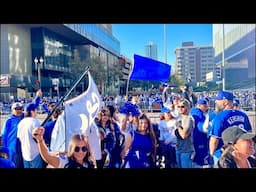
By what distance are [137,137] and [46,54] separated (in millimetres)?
1729

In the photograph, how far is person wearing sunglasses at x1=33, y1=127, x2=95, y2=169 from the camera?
3561 mm

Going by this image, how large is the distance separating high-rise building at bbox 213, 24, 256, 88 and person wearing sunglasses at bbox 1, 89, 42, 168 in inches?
97.9

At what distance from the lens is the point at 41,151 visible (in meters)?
3.57

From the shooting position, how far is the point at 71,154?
3590 mm

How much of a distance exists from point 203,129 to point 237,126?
42 cm

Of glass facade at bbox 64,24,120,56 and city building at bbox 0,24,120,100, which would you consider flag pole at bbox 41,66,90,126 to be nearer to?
city building at bbox 0,24,120,100

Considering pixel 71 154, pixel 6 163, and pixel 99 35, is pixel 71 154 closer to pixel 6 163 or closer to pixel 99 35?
pixel 6 163

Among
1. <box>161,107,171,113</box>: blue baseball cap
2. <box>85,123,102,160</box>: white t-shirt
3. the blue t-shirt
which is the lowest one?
the blue t-shirt

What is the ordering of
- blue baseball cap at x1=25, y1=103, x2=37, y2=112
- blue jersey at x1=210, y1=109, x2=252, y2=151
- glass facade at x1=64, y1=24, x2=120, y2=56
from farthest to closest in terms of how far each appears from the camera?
1. glass facade at x1=64, y1=24, x2=120, y2=56
2. blue baseball cap at x1=25, y1=103, x2=37, y2=112
3. blue jersey at x1=210, y1=109, x2=252, y2=151

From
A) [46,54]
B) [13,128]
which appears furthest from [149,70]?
[13,128]

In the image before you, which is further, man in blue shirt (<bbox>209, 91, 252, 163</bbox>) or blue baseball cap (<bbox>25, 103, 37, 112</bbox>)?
blue baseball cap (<bbox>25, 103, 37, 112</bbox>)

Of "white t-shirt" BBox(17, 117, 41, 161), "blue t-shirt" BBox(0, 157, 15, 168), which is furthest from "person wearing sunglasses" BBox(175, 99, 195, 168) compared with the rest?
"blue t-shirt" BBox(0, 157, 15, 168)

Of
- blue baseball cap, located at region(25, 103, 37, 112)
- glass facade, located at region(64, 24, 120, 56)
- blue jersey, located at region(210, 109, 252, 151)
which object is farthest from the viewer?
glass facade, located at region(64, 24, 120, 56)
